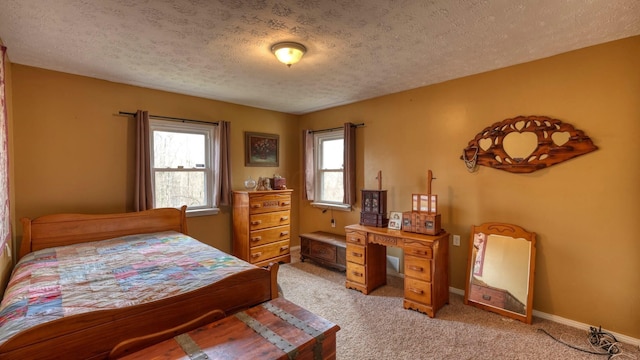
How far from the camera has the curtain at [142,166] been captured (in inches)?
129

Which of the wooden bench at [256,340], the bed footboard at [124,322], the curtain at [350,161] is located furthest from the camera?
the curtain at [350,161]

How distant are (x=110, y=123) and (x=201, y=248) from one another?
6.17ft

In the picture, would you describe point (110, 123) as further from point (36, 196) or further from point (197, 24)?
point (197, 24)

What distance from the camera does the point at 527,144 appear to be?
107 inches

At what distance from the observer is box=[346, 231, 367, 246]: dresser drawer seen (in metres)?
3.24

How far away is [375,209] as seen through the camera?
337cm

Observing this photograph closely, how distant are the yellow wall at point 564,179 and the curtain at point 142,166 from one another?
3125mm

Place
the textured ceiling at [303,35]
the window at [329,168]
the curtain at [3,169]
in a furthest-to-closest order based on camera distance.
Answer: the window at [329,168] → the curtain at [3,169] → the textured ceiling at [303,35]

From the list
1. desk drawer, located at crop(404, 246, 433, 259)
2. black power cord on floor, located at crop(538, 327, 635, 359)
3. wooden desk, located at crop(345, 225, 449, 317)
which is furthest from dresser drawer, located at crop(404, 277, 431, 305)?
black power cord on floor, located at crop(538, 327, 635, 359)

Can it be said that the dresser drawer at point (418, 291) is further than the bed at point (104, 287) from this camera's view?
Yes

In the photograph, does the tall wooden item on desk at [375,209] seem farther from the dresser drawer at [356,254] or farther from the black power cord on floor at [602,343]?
the black power cord on floor at [602,343]

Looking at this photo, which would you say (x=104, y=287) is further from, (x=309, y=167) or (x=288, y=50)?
(x=309, y=167)

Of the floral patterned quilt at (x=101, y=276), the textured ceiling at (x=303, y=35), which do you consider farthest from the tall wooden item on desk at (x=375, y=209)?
the floral patterned quilt at (x=101, y=276)

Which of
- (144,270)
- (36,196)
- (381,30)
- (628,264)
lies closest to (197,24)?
(381,30)
